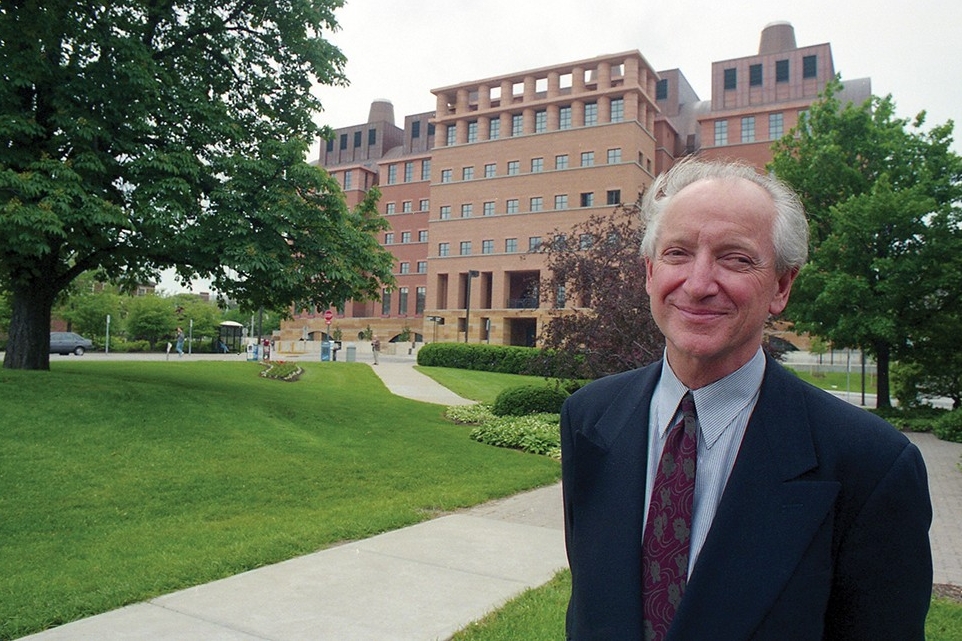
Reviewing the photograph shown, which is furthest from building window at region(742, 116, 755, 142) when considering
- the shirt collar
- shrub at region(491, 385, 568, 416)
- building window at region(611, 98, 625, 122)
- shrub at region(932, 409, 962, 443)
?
the shirt collar

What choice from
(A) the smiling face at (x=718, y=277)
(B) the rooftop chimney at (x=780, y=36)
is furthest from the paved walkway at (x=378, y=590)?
(B) the rooftop chimney at (x=780, y=36)

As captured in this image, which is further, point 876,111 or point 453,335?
point 453,335

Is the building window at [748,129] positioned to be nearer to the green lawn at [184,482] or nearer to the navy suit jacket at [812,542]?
the green lawn at [184,482]

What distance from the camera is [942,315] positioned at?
20.6 metres

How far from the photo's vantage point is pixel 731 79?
6544cm

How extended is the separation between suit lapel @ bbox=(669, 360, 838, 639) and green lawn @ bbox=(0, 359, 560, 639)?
4.45 metres

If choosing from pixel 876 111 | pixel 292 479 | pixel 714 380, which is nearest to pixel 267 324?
pixel 876 111

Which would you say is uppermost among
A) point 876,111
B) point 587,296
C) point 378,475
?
point 876,111

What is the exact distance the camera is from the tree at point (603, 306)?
35.4 feet

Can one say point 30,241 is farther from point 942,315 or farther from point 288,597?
point 942,315

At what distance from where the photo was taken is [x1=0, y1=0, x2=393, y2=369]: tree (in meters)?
12.0

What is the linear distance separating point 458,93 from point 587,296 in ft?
205

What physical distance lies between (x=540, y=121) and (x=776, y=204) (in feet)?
220

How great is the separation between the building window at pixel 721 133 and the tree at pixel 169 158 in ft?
185
